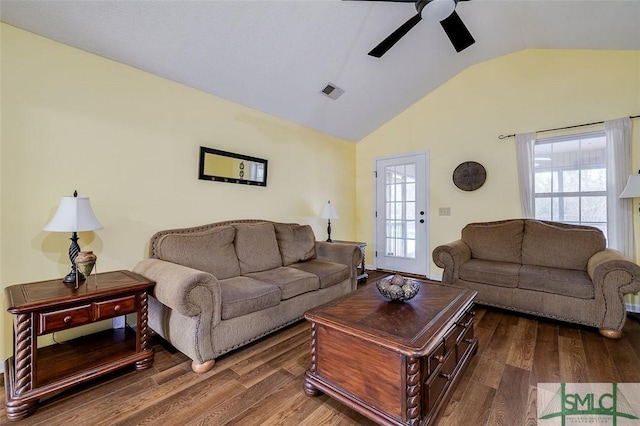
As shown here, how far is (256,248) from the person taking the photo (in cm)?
285

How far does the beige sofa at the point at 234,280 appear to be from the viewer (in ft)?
5.92

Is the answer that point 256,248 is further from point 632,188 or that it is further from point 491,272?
point 632,188

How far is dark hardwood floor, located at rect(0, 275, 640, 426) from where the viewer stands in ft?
4.67

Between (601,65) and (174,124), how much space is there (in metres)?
4.61

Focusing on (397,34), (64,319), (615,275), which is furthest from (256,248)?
(615,275)

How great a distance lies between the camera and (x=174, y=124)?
2.64m

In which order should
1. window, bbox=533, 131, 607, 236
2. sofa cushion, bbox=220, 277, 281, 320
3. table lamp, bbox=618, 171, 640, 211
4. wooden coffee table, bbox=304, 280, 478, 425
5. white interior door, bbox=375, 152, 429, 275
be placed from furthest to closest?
white interior door, bbox=375, 152, 429, 275, window, bbox=533, 131, 607, 236, table lamp, bbox=618, 171, 640, 211, sofa cushion, bbox=220, 277, 281, 320, wooden coffee table, bbox=304, 280, 478, 425

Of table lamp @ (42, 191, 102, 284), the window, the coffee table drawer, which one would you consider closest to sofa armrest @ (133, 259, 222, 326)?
table lamp @ (42, 191, 102, 284)

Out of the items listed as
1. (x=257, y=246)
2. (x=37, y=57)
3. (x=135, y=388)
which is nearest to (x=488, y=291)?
(x=257, y=246)

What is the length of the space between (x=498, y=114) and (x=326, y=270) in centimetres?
311

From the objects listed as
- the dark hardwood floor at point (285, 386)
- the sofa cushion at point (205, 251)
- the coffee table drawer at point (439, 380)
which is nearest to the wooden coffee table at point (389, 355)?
the coffee table drawer at point (439, 380)

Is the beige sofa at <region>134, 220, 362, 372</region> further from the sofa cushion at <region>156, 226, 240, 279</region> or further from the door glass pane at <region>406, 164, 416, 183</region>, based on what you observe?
the door glass pane at <region>406, 164, 416, 183</region>

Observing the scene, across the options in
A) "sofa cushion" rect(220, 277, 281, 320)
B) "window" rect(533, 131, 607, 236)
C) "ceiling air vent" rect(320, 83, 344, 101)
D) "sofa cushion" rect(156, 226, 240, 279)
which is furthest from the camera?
"ceiling air vent" rect(320, 83, 344, 101)

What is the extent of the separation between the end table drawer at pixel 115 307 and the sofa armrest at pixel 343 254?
2.04 meters
